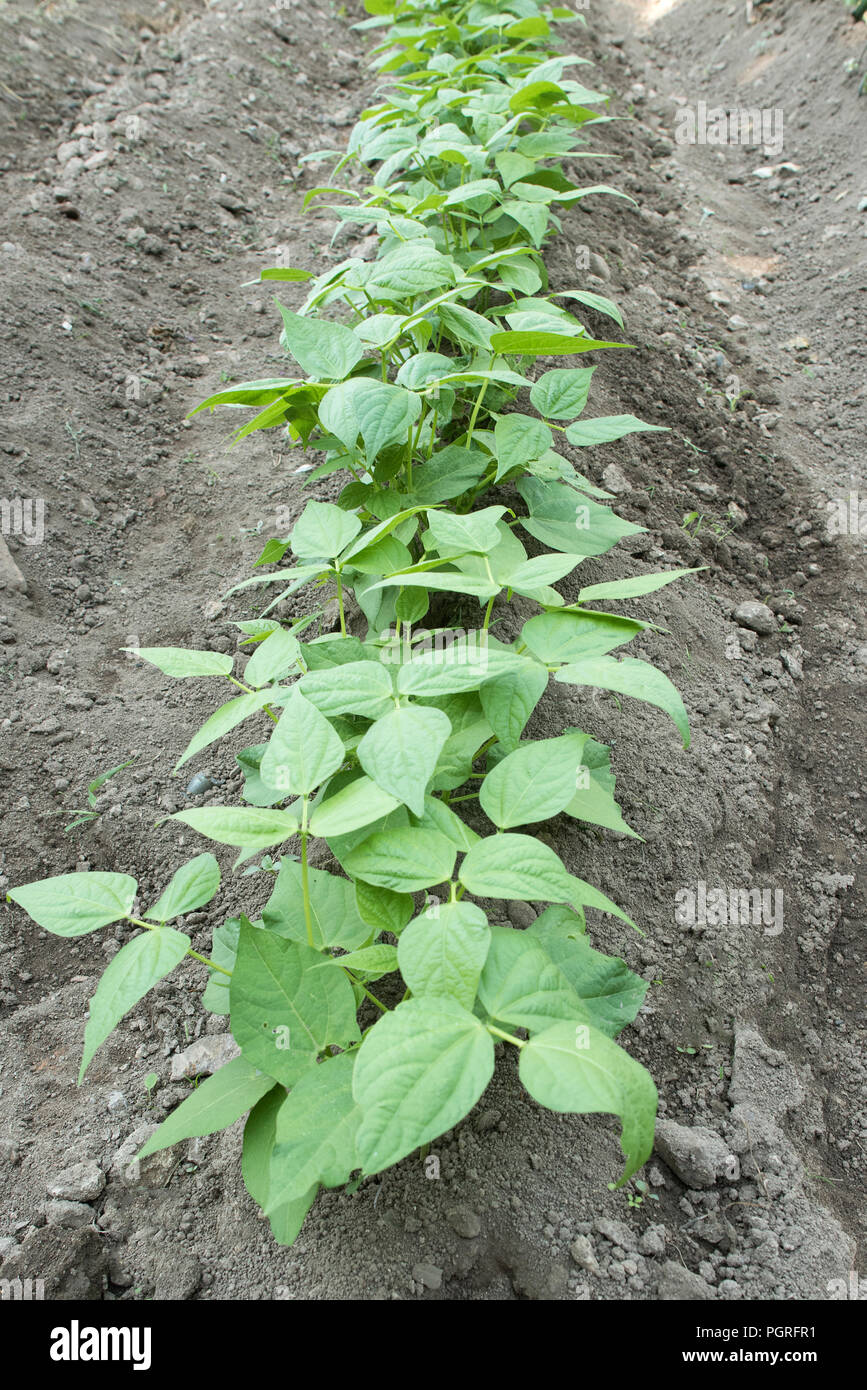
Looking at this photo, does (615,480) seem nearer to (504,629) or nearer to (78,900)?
(504,629)

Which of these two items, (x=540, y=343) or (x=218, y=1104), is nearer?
(x=218, y=1104)

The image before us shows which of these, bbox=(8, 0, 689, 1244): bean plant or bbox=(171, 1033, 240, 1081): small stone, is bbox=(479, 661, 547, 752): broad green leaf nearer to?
bbox=(8, 0, 689, 1244): bean plant

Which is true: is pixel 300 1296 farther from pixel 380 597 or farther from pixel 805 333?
pixel 805 333

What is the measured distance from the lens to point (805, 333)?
11.2 feet

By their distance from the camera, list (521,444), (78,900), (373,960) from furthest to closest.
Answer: (521,444) < (78,900) < (373,960)

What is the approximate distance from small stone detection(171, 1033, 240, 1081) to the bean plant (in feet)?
0.69

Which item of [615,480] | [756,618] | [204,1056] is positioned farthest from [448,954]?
[615,480]

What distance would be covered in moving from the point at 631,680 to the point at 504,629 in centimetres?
71

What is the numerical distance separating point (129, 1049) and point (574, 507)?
4.46 ft

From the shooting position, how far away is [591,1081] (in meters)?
0.84

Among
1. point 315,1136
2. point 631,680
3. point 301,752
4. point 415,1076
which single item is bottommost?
point 315,1136

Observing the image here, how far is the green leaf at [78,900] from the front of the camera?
3.77 ft

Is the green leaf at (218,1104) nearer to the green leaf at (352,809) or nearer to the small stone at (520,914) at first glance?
the green leaf at (352,809)

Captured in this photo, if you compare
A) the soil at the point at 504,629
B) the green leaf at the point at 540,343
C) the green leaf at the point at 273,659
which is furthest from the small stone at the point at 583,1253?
the green leaf at the point at 540,343
